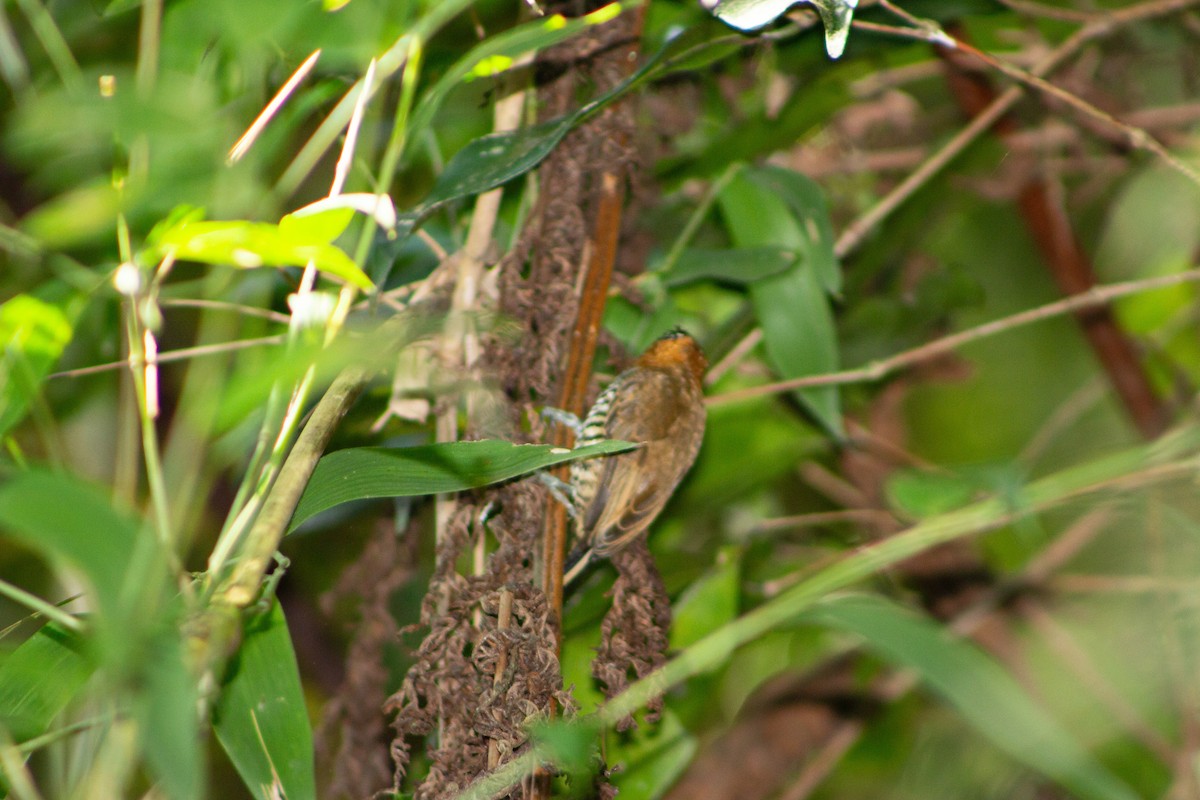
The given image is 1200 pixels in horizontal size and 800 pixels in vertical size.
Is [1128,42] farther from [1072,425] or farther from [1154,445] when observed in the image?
[1154,445]

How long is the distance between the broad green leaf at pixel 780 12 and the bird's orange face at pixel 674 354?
0.91 meters

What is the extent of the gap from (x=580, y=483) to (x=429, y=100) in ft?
3.08

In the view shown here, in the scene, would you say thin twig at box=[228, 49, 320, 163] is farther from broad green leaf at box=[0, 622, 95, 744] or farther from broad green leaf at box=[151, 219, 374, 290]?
broad green leaf at box=[0, 622, 95, 744]

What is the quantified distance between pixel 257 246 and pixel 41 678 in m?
0.76

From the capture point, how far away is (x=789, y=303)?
212 centimetres

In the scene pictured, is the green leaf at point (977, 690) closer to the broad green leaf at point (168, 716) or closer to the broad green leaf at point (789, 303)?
the broad green leaf at point (168, 716)

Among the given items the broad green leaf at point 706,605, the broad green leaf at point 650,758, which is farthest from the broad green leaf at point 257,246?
the broad green leaf at point 706,605

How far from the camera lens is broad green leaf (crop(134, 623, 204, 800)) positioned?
0.64m

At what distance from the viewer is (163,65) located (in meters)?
1.31

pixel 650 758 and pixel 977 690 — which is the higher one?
pixel 977 690

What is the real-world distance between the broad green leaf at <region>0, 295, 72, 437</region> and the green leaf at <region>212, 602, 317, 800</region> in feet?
1.48

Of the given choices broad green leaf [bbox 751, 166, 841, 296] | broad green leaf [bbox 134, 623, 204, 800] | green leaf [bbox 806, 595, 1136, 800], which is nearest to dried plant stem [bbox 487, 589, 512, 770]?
green leaf [bbox 806, 595, 1136, 800]

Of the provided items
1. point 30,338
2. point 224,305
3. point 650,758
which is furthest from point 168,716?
point 650,758

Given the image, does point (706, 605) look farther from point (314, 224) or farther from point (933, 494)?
point (314, 224)
